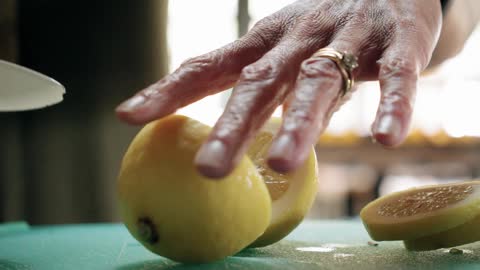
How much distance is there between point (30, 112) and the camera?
218 cm

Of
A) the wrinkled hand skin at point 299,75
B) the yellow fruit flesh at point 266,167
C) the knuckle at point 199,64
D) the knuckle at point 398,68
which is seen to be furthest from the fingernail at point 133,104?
the knuckle at point 398,68

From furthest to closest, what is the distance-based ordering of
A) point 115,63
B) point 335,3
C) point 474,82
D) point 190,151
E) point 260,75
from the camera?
point 474,82, point 115,63, point 335,3, point 260,75, point 190,151

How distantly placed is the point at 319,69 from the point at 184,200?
0.29 meters

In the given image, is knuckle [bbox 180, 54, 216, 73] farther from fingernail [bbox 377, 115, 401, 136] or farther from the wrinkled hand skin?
fingernail [bbox 377, 115, 401, 136]

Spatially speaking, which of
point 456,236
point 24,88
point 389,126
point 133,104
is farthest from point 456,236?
point 24,88

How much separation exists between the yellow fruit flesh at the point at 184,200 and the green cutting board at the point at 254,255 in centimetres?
6

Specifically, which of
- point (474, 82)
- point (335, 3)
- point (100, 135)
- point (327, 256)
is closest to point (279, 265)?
point (327, 256)

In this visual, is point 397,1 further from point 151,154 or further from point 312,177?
point 151,154

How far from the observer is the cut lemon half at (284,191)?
35.1 inches

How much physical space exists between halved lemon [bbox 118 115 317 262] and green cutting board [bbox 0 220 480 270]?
6cm

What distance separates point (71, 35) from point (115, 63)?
0.21 m

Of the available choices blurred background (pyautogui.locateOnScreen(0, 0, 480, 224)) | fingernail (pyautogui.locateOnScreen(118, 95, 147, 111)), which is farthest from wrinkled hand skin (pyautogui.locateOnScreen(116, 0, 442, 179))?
blurred background (pyautogui.locateOnScreen(0, 0, 480, 224))

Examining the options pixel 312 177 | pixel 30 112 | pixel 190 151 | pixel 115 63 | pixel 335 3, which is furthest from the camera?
pixel 115 63

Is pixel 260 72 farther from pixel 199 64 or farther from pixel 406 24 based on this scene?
pixel 406 24
